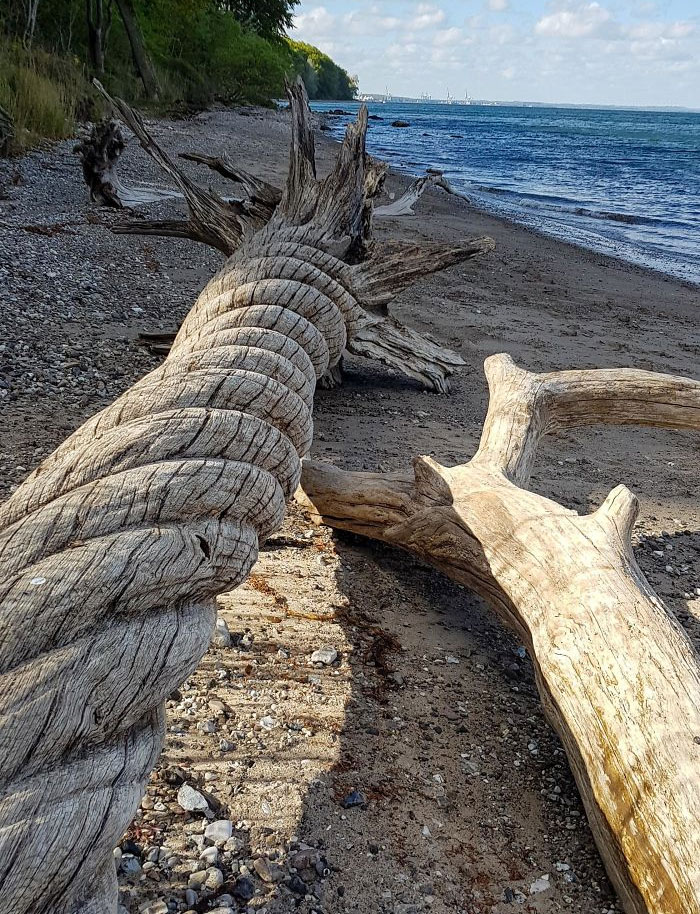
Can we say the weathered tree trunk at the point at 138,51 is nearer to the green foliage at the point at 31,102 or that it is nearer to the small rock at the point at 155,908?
the green foliage at the point at 31,102

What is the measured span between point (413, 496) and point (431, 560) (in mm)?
242

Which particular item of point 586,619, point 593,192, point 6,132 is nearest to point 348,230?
point 586,619

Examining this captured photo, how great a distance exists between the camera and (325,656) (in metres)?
2.25

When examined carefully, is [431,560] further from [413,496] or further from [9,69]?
[9,69]

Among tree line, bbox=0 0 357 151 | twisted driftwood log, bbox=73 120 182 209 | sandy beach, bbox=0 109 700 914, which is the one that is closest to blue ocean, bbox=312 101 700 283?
tree line, bbox=0 0 357 151

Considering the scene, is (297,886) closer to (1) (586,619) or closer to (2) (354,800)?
(2) (354,800)

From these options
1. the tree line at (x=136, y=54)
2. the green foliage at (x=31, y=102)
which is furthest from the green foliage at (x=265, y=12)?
the green foliage at (x=31, y=102)

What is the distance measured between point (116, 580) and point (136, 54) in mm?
24717

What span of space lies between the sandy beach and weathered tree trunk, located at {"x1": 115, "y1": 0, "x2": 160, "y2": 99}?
19753mm

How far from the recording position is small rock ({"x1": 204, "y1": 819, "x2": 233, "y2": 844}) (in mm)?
1599

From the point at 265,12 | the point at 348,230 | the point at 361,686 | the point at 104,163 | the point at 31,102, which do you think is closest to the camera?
the point at 361,686

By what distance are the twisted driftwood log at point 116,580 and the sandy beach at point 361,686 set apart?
1.62 ft

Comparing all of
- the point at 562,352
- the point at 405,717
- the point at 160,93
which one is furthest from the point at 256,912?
the point at 160,93

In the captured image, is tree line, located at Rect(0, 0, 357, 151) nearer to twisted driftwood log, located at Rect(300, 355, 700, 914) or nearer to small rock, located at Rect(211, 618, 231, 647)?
twisted driftwood log, located at Rect(300, 355, 700, 914)
